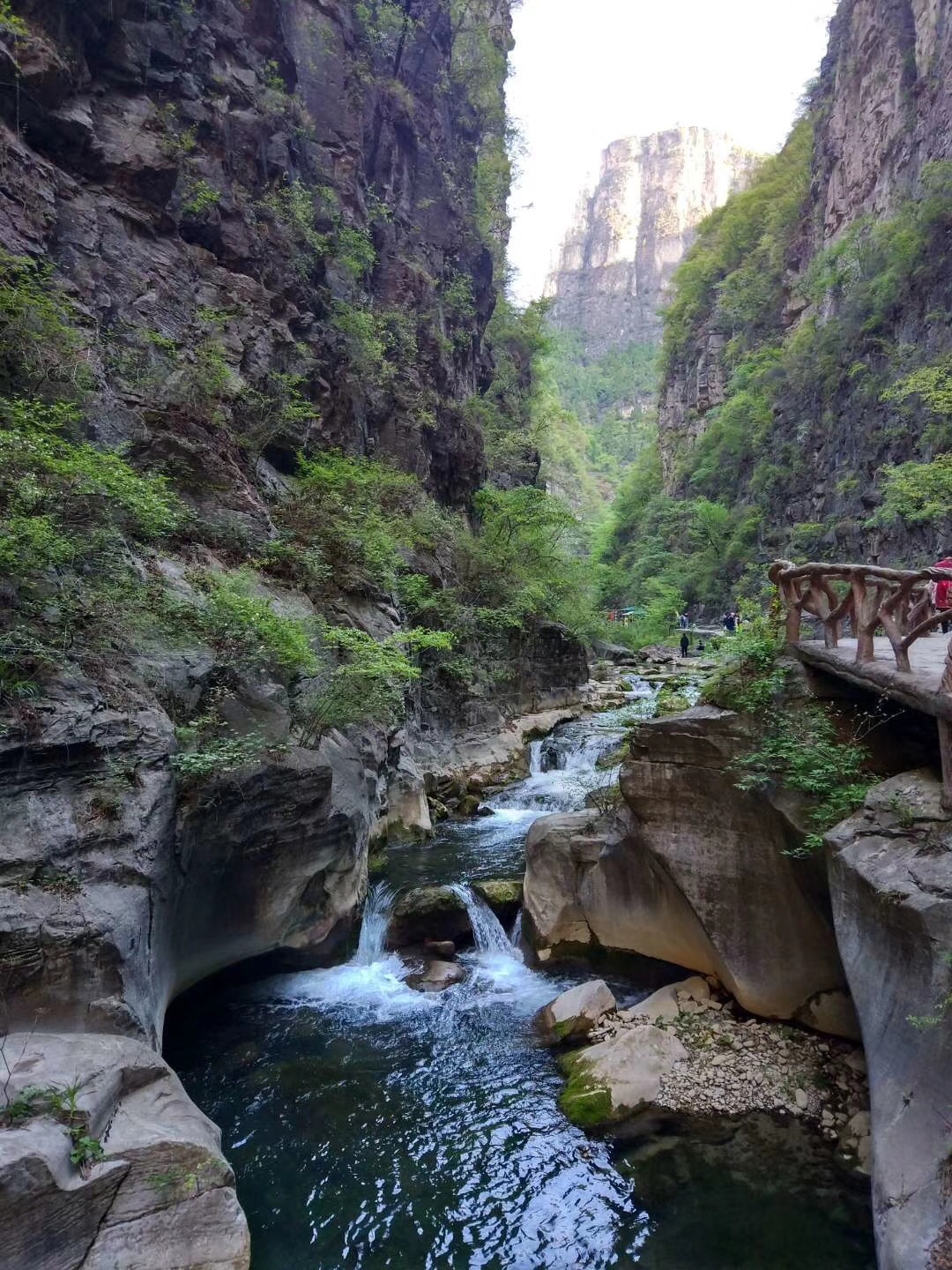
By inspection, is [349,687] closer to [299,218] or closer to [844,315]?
[299,218]

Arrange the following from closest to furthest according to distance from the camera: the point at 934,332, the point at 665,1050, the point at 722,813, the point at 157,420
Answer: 1. the point at 665,1050
2. the point at 722,813
3. the point at 157,420
4. the point at 934,332

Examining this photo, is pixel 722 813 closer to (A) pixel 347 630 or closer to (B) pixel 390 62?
(A) pixel 347 630

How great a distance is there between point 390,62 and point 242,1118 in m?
30.3

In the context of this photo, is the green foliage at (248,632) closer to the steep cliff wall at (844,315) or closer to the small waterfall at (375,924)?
the small waterfall at (375,924)

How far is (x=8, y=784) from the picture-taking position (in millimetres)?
5258

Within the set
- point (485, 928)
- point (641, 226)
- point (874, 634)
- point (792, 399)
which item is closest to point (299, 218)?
point (874, 634)

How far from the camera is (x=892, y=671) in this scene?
5.80 metres

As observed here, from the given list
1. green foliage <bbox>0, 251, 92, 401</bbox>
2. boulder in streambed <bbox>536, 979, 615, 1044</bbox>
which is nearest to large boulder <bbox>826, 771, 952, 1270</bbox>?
boulder in streambed <bbox>536, 979, 615, 1044</bbox>

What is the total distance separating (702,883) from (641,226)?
123 meters

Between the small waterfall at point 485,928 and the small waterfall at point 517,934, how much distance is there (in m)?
0.06

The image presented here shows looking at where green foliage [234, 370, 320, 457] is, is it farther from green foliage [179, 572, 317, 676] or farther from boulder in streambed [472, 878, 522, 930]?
boulder in streambed [472, 878, 522, 930]

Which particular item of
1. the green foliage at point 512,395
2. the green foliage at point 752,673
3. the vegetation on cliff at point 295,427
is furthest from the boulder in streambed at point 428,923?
the green foliage at point 512,395

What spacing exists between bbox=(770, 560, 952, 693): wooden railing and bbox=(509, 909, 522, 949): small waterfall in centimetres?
491

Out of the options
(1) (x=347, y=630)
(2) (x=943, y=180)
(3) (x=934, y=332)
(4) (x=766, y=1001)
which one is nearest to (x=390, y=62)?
(2) (x=943, y=180)
